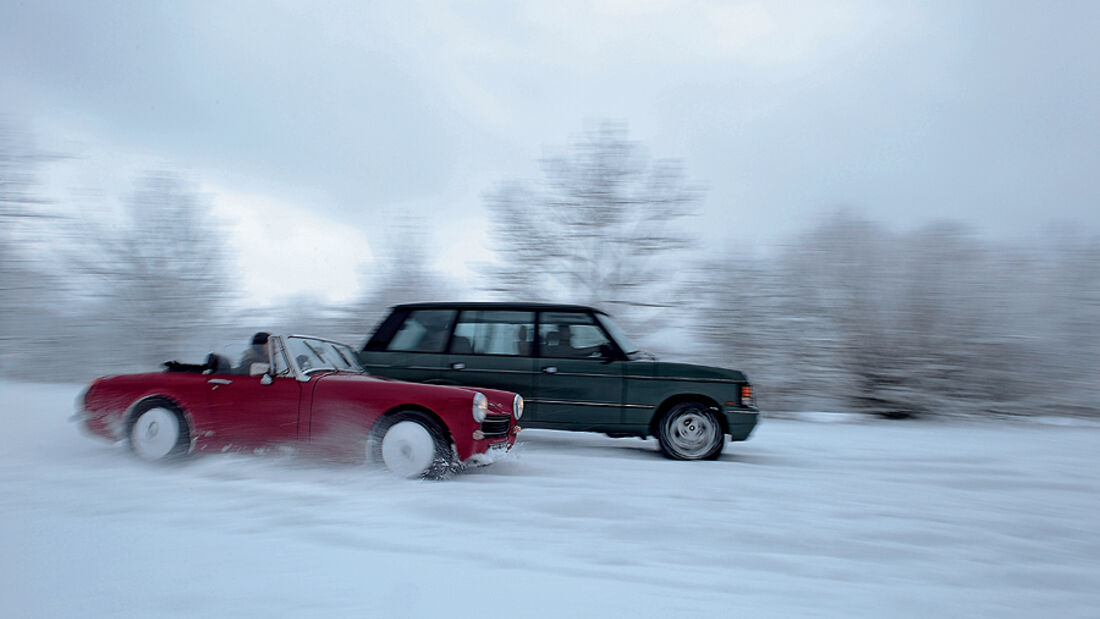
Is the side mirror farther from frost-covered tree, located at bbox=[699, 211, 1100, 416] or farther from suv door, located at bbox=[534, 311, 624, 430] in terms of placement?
frost-covered tree, located at bbox=[699, 211, 1100, 416]

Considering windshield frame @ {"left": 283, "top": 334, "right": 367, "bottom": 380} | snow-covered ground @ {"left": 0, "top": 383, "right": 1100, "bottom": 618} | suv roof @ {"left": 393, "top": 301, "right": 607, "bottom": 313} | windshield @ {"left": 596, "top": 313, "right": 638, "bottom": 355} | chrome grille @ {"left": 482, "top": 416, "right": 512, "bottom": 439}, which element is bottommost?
snow-covered ground @ {"left": 0, "top": 383, "right": 1100, "bottom": 618}

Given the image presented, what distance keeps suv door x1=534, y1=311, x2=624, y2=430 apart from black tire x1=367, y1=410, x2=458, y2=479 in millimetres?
1775

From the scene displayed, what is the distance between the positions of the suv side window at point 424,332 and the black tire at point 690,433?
2.52 m

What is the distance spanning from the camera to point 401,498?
432 cm

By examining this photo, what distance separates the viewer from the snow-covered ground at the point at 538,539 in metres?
2.68

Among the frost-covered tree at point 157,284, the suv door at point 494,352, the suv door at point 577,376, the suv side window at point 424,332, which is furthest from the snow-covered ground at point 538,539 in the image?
the frost-covered tree at point 157,284

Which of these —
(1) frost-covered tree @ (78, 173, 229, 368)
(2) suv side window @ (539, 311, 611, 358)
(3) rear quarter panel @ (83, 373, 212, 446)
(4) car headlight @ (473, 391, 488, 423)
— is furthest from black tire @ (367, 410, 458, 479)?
(1) frost-covered tree @ (78, 173, 229, 368)

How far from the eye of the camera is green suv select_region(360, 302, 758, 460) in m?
6.54

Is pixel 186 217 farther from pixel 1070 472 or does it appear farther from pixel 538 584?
pixel 1070 472

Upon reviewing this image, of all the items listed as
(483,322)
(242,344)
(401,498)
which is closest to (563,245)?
(483,322)

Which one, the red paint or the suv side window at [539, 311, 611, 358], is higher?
the suv side window at [539, 311, 611, 358]

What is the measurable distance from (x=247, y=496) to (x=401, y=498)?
39.2 inches

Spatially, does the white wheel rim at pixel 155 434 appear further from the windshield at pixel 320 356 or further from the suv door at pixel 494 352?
→ the suv door at pixel 494 352

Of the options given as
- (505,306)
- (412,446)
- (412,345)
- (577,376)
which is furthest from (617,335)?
Result: (412,446)
